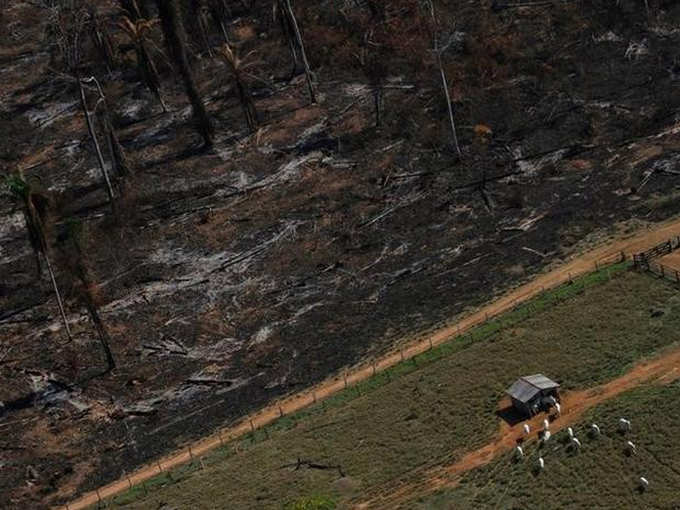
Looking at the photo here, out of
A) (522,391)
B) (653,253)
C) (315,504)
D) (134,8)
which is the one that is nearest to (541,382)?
(522,391)

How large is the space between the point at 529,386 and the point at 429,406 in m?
6.25

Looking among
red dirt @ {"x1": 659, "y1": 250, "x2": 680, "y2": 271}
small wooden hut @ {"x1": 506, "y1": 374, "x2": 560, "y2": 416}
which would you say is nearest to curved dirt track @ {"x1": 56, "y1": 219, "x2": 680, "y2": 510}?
red dirt @ {"x1": 659, "y1": 250, "x2": 680, "y2": 271}

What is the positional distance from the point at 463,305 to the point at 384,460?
50.4 feet

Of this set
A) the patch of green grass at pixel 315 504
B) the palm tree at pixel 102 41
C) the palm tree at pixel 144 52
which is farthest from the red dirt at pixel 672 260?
the palm tree at pixel 102 41

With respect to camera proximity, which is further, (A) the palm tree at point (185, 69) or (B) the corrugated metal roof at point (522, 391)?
(A) the palm tree at point (185, 69)

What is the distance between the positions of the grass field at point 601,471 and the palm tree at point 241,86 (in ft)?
160

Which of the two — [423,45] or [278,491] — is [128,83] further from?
[278,491]

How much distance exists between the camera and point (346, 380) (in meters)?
52.0

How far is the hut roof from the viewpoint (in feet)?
140

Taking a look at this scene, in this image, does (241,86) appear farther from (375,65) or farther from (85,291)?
(85,291)

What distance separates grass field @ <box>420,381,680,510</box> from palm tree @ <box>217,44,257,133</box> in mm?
48645

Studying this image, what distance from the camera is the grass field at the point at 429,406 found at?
1721 inches

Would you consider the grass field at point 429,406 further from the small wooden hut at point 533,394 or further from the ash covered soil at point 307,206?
the ash covered soil at point 307,206

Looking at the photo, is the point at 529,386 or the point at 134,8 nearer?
the point at 529,386
